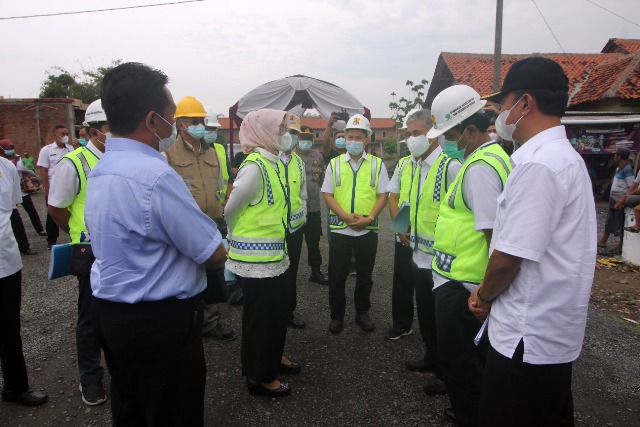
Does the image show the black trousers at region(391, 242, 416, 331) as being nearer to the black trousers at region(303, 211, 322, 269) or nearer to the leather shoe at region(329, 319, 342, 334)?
the leather shoe at region(329, 319, 342, 334)

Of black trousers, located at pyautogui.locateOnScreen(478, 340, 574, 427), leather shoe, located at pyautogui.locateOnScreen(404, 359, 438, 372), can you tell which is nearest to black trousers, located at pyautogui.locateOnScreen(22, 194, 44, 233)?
leather shoe, located at pyautogui.locateOnScreen(404, 359, 438, 372)

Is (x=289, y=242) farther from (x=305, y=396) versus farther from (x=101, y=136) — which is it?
(x=101, y=136)

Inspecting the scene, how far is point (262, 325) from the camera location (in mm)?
2896

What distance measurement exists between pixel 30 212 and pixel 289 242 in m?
6.87

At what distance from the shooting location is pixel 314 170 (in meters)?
5.88

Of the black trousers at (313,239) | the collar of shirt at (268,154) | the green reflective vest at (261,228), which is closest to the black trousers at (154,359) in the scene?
the green reflective vest at (261,228)

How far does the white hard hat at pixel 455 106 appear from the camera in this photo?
94.3 inches

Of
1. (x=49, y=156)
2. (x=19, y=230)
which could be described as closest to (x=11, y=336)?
(x=19, y=230)

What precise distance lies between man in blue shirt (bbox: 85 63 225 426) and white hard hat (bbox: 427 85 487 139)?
1599 millimetres

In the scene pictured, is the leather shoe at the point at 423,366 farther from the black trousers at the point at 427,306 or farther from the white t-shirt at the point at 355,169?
the white t-shirt at the point at 355,169

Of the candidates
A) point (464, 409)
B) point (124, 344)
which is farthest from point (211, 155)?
point (464, 409)

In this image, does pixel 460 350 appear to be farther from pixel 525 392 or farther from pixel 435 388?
pixel 435 388

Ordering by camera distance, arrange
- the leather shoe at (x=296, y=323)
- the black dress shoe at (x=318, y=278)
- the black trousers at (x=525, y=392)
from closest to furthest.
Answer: the black trousers at (x=525, y=392) → the leather shoe at (x=296, y=323) → the black dress shoe at (x=318, y=278)

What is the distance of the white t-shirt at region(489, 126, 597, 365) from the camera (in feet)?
4.80
